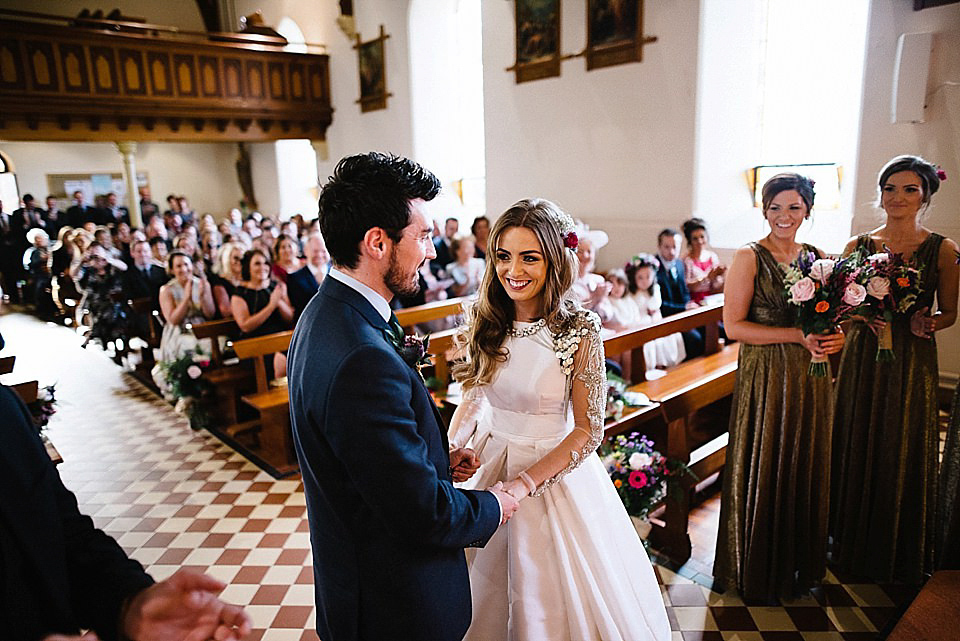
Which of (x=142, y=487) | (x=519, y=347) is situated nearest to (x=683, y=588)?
(x=519, y=347)

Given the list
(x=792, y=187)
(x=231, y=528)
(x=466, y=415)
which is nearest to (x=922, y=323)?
(x=792, y=187)

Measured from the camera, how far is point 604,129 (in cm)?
802

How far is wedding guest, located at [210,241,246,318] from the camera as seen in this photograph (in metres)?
5.89

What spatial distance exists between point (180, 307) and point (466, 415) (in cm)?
426

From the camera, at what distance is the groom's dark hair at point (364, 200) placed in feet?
4.93

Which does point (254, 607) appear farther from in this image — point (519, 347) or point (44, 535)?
point (44, 535)

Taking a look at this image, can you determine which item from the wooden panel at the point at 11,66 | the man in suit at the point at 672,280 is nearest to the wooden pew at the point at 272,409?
the man in suit at the point at 672,280

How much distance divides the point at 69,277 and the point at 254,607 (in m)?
8.08

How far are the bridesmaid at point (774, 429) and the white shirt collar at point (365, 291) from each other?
1.79m

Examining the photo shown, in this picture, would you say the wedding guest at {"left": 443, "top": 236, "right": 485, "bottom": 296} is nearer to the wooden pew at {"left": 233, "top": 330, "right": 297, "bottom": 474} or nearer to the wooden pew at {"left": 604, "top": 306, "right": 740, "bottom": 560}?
the wooden pew at {"left": 233, "top": 330, "right": 297, "bottom": 474}

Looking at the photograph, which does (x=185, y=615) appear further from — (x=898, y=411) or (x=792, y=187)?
(x=898, y=411)

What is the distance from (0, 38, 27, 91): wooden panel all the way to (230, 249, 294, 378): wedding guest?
7.95 metres

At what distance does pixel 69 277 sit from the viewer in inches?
373

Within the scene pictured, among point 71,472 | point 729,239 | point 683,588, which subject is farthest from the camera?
point 729,239
